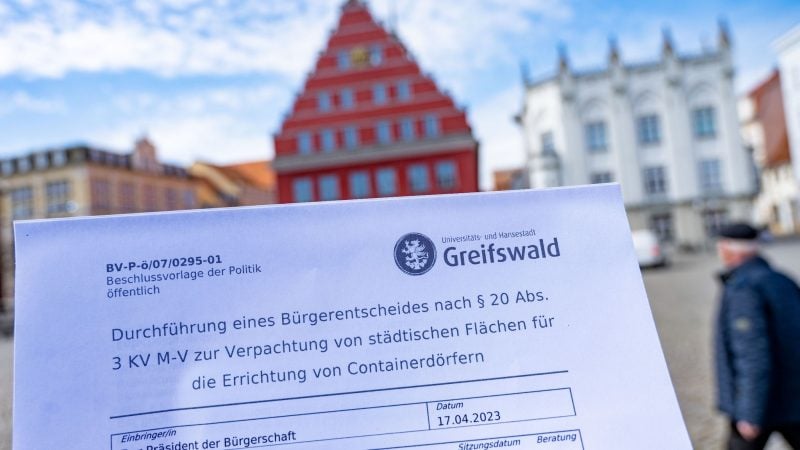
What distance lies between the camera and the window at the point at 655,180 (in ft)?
139

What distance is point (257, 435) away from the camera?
5.50 ft

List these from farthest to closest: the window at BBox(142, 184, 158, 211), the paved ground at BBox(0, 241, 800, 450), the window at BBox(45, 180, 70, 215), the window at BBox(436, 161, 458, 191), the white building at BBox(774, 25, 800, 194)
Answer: the window at BBox(142, 184, 158, 211)
the window at BBox(45, 180, 70, 215)
the white building at BBox(774, 25, 800, 194)
the window at BBox(436, 161, 458, 191)
the paved ground at BBox(0, 241, 800, 450)

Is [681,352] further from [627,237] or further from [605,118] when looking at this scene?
[605,118]

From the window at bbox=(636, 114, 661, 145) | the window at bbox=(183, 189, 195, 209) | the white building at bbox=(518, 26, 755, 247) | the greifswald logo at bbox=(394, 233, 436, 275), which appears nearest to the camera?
the greifswald logo at bbox=(394, 233, 436, 275)

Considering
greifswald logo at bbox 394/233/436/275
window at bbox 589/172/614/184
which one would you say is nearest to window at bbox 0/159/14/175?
window at bbox 589/172/614/184

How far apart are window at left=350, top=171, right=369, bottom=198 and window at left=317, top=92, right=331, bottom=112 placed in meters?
3.49

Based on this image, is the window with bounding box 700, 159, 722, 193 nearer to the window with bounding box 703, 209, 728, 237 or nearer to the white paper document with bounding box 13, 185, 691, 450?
the window with bounding box 703, 209, 728, 237

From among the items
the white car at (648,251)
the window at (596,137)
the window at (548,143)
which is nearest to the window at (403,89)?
the window at (548,143)

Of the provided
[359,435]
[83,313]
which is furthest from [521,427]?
[83,313]

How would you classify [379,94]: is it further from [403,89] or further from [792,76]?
[792,76]

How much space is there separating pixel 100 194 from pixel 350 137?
90.5 ft

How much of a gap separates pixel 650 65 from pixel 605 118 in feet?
13.4

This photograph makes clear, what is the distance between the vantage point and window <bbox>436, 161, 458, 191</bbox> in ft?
113

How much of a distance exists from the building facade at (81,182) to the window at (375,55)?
85.8 feet
